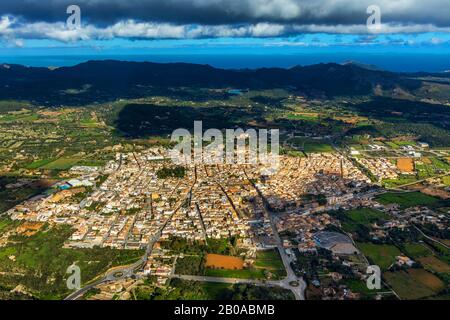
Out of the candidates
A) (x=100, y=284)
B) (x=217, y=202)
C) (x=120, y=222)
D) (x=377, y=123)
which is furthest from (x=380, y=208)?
(x=377, y=123)

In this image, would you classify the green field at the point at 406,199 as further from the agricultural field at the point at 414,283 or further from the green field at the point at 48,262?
the green field at the point at 48,262

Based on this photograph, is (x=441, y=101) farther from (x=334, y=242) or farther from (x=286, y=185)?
(x=334, y=242)

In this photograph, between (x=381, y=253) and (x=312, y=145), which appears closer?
(x=381, y=253)

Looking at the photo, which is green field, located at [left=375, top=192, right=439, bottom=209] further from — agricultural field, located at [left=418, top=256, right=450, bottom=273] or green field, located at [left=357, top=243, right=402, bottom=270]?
agricultural field, located at [left=418, top=256, right=450, bottom=273]

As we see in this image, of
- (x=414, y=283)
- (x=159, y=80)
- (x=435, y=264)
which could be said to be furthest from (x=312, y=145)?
(x=159, y=80)

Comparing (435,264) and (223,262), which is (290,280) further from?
(435,264)

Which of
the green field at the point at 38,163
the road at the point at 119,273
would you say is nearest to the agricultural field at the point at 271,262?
the road at the point at 119,273

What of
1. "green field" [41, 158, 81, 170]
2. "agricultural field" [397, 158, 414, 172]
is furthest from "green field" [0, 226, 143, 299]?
"agricultural field" [397, 158, 414, 172]
